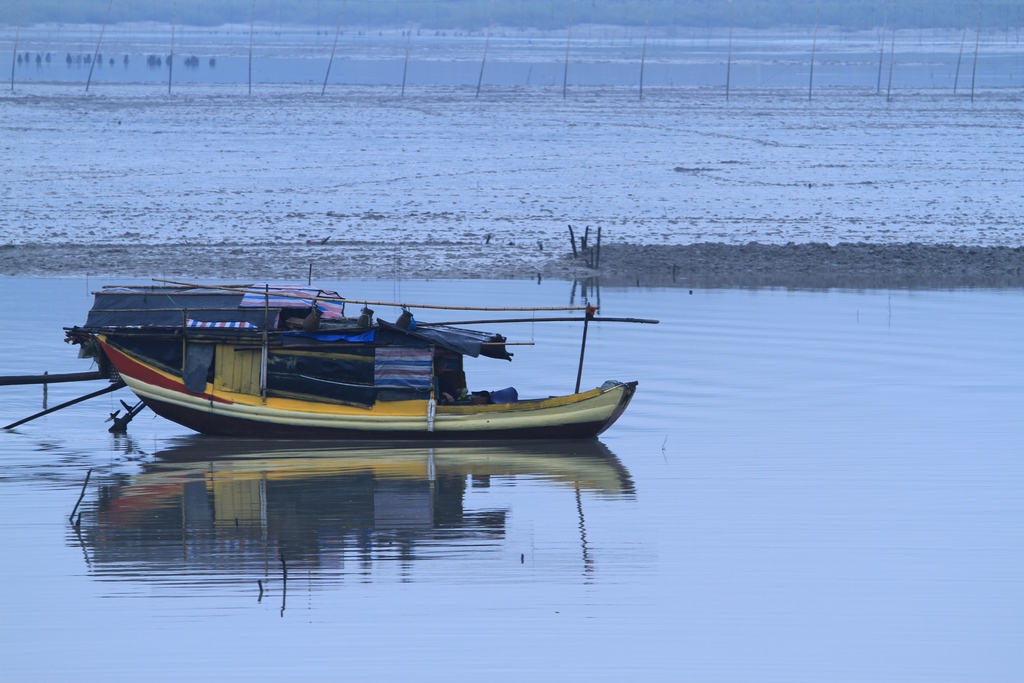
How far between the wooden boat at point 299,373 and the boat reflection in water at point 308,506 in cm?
33

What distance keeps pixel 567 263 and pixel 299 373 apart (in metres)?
14.2

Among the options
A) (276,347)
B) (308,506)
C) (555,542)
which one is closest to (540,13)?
(276,347)

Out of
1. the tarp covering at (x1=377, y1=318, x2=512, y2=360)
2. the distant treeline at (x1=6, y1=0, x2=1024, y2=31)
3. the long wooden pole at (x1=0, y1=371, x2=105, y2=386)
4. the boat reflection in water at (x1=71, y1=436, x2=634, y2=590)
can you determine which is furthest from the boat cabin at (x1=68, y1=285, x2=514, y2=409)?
the distant treeline at (x1=6, y1=0, x2=1024, y2=31)

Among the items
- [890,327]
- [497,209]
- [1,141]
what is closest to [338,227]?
[497,209]

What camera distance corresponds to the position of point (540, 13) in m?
161

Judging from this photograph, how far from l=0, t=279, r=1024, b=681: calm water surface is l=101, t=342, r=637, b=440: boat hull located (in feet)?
0.92

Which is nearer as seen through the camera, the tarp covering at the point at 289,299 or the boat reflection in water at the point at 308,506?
the boat reflection in water at the point at 308,506

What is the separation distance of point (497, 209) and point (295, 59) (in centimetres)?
8196

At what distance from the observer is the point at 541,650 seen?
31.1 feet

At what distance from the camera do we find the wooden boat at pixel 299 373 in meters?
15.2

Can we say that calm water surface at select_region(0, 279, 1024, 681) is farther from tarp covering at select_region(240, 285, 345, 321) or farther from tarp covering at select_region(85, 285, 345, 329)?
tarp covering at select_region(240, 285, 345, 321)

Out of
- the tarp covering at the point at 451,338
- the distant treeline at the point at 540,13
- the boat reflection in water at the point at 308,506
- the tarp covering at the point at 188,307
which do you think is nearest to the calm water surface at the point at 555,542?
the boat reflection in water at the point at 308,506

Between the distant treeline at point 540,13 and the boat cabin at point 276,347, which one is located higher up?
the distant treeline at point 540,13

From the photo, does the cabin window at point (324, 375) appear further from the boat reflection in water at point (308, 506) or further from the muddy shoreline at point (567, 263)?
the muddy shoreline at point (567, 263)
